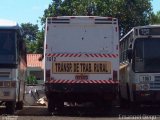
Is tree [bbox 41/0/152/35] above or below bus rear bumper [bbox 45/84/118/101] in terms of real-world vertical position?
above

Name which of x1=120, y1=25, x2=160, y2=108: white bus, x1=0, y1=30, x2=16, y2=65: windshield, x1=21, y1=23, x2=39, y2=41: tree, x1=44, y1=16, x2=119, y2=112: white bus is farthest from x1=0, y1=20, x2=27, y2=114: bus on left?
x1=21, y1=23, x2=39, y2=41: tree

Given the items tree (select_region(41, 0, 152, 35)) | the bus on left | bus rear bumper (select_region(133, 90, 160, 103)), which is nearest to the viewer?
the bus on left

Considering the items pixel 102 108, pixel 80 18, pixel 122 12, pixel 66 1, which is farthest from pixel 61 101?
pixel 66 1

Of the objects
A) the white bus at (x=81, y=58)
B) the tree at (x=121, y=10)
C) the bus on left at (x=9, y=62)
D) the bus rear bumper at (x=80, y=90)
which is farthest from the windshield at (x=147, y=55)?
the tree at (x=121, y=10)

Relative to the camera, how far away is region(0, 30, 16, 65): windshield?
1891cm

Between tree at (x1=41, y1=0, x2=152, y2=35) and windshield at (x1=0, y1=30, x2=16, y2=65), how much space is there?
73.0ft

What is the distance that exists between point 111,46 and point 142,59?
180 centimetres

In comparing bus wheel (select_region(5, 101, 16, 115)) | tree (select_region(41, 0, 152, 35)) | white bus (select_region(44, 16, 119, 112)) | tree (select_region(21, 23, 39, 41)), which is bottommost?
bus wheel (select_region(5, 101, 16, 115))

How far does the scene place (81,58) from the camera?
19266 millimetres

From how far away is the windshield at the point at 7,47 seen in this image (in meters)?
18.9

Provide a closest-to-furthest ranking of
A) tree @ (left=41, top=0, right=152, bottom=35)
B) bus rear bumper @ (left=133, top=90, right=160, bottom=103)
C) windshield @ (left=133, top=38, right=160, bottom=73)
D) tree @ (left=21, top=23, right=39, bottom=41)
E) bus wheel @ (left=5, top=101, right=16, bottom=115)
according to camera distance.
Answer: bus wheel @ (left=5, top=101, right=16, bottom=115) → bus rear bumper @ (left=133, top=90, right=160, bottom=103) → windshield @ (left=133, top=38, right=160, bottom=73) → tree @ (left=41, top=0, right=152, bottom=35) → tree @ (left=21, top=23, right=39, bottom=41)

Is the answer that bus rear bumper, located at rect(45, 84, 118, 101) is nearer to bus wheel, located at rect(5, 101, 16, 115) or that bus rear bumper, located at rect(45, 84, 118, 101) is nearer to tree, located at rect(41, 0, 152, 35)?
bus wheel, located at rect(5, 101, 16, 115)

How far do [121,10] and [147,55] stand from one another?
70.6 ft

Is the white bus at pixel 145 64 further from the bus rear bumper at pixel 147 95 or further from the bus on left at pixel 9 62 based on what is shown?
the bus on left at pixel 9 62
